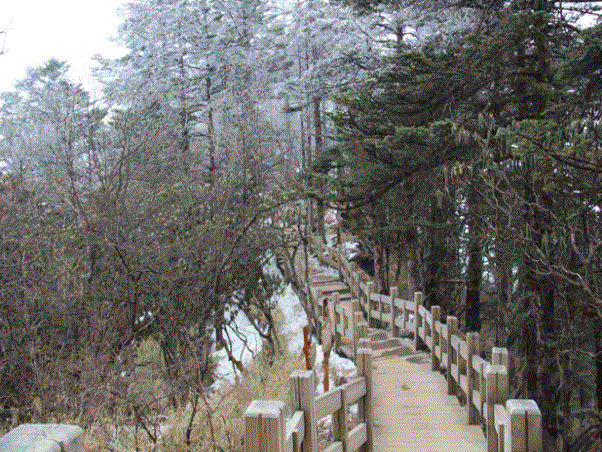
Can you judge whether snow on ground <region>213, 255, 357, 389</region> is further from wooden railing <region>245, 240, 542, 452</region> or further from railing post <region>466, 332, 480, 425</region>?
railing post <region>466, 332, 480, 425</region>

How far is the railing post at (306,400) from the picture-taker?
399 centimetres

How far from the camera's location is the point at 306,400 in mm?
4039

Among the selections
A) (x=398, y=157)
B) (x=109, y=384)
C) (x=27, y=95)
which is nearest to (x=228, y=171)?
(x=398, y=157)

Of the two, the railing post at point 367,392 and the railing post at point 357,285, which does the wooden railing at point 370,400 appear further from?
the railing post at point 357,285

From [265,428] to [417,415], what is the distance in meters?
4.85

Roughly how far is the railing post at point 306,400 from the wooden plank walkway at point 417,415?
2.35 meters

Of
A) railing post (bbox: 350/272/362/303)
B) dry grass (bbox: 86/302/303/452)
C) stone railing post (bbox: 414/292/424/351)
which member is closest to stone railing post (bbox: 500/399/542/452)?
dry grass (bbox: 86/302/303/452)

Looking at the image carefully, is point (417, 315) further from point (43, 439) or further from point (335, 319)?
point (43, 439)

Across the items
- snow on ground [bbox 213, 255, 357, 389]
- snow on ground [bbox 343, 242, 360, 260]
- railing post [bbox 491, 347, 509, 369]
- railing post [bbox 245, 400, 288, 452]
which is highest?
snow on ground [bbox 343, 242, 360, 260]

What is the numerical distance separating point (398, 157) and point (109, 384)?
6.79 metres

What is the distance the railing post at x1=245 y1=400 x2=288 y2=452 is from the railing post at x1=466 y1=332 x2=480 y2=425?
173 inches

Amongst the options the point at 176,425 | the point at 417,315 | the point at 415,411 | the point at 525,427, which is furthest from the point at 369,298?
the point at 525,427

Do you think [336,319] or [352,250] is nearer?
[336,319]

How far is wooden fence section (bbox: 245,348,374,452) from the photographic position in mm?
3010
